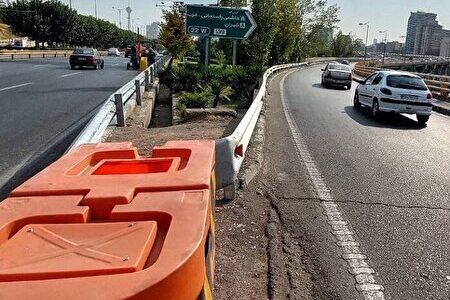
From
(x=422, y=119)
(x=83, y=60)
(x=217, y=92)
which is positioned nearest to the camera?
(x=422, y=119)

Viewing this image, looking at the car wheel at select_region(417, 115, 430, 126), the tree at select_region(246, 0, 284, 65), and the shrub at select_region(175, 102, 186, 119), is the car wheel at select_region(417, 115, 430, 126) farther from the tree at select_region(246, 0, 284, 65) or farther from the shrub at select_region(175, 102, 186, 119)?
the tree at select_region(246, 0, 284, 65)

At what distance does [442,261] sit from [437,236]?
0.61 metres

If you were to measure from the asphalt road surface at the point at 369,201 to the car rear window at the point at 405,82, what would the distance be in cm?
283

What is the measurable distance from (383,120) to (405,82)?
59.6 inches

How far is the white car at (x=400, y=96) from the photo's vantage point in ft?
44.0

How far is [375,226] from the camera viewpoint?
15.5 ft

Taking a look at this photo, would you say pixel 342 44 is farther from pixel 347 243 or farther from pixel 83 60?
pixel 347 243

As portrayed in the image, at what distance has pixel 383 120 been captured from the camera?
13812 mm

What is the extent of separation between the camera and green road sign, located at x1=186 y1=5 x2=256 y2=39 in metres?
22.4

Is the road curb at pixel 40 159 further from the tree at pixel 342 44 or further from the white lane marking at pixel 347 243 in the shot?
the tree at pixel 342 44

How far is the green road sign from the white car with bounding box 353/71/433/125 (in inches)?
385

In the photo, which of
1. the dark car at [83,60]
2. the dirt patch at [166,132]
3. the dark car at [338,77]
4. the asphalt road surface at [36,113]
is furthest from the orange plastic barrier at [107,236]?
the dark car at [83,60]

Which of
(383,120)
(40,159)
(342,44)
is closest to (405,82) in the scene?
(383,120)

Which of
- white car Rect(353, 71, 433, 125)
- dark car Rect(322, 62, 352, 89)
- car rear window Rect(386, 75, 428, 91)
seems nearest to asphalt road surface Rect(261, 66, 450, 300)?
white car Rect(353, 71, 433, 125)
